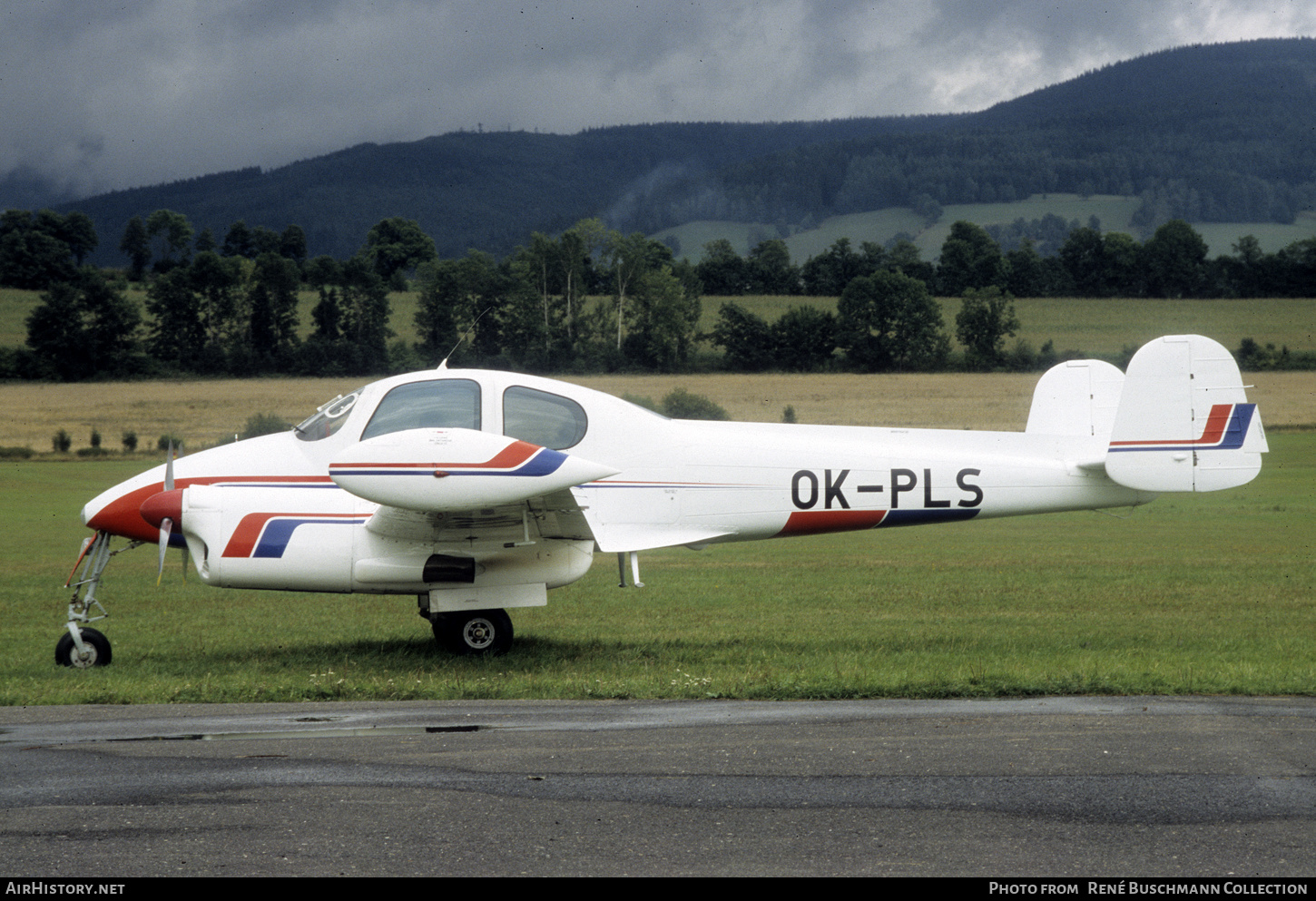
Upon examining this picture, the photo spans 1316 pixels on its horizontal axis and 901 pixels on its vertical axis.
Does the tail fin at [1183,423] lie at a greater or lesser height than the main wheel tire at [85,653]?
greater

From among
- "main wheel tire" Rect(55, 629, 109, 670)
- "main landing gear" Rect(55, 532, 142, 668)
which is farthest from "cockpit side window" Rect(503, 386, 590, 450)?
"main wheel tire" Rect(55, 629, 109, 670)

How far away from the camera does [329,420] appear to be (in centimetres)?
1058

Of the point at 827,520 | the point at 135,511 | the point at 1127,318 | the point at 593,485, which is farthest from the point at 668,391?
the point at 135,511

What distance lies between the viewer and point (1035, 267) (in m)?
98.0

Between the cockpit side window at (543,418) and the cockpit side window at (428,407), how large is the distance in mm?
304

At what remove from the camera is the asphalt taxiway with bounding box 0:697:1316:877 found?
495 cm

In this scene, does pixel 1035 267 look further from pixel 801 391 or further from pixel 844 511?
pixel 844 511

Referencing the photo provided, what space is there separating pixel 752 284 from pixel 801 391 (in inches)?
1777

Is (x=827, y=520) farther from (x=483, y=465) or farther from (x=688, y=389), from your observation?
(x=688, y=389)

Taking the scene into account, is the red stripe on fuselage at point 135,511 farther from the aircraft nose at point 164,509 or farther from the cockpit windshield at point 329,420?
the cockpit windshield at point 329,420

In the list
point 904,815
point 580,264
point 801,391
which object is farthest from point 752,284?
point 904,815

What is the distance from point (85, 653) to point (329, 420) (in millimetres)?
2866

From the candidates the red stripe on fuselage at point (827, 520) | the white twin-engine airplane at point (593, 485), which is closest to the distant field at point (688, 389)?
the white twin-engine airplane at point (593, 485)

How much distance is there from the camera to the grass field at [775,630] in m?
9.05
